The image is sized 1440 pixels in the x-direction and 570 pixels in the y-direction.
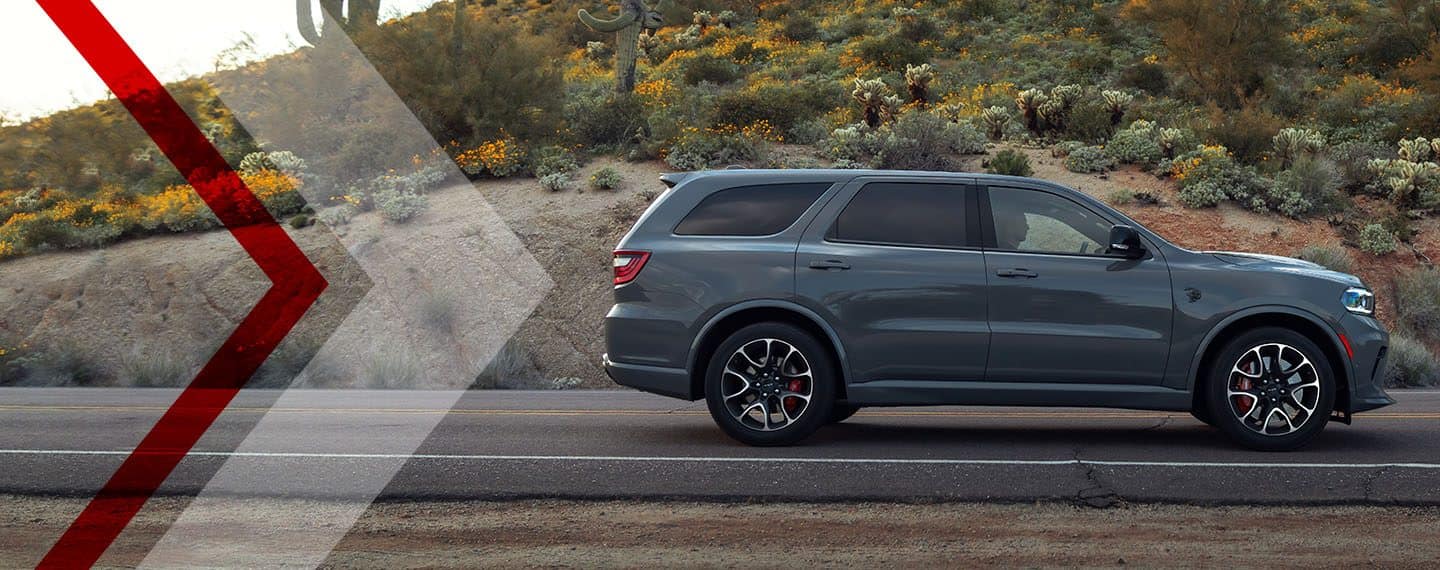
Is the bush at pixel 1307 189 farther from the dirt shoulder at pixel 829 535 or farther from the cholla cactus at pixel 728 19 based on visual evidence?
the cholla cactus at pixel 728 19

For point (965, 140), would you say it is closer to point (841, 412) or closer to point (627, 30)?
point (627, 30)

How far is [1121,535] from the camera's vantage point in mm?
6695

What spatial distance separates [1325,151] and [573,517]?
23.4 m

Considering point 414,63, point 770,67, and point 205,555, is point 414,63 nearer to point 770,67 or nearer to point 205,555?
point 770,67

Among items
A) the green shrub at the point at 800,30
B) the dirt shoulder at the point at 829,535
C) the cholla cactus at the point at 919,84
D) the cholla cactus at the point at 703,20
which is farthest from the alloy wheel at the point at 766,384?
the cholla cactus at the point at 703,20

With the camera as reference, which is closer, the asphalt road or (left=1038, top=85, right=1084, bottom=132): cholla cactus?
the asphalt road

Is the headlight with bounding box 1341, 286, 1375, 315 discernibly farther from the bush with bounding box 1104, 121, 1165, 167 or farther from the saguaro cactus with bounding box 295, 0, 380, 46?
the saguaro cactus with bounding box 295, 0, 380, 46

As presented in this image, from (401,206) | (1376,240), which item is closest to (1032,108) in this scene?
(1376,240)

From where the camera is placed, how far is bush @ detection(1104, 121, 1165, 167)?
83.3ft

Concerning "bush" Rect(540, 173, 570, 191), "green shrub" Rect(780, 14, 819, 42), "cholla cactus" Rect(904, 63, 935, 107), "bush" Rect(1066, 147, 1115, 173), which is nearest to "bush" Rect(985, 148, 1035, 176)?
"bush" Rect(1066, 147, 1115, 173)

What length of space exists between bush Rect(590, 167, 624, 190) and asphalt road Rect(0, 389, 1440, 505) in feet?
42.1

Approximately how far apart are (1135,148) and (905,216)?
17146 mm

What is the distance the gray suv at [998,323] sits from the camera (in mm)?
9117

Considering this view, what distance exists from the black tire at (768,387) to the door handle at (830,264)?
426mm
